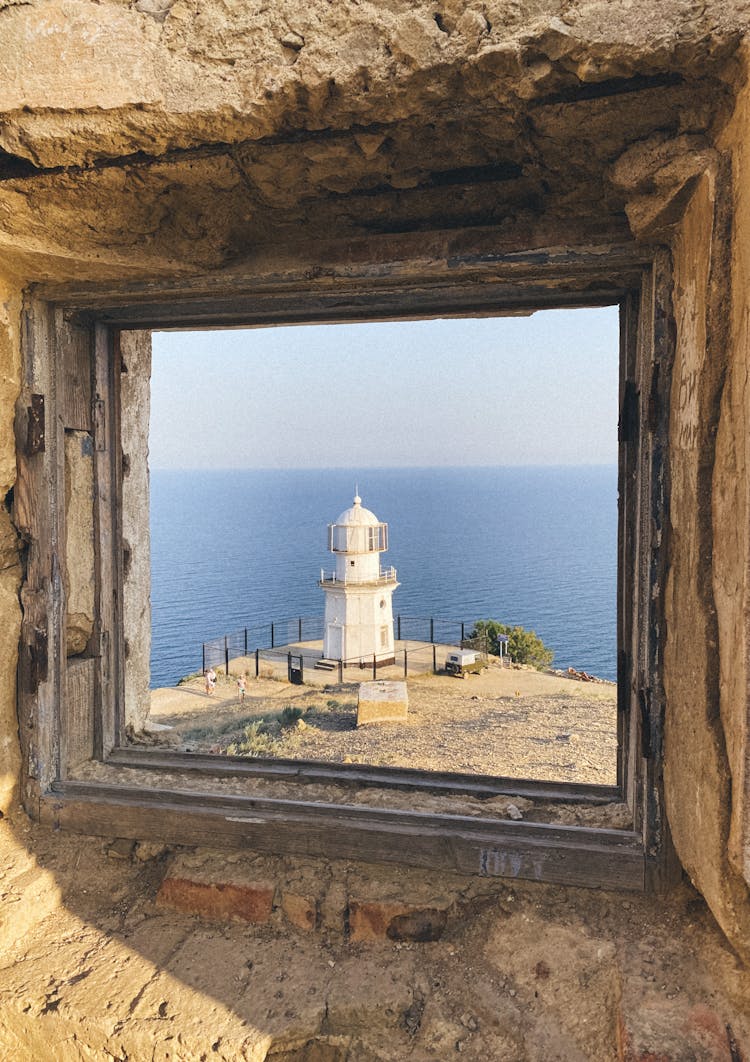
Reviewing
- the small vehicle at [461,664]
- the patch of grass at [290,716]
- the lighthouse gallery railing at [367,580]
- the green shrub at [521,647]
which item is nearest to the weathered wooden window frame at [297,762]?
the patch of grass at [290,716]

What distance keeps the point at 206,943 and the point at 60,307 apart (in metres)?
2.60

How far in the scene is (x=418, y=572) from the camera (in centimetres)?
6394

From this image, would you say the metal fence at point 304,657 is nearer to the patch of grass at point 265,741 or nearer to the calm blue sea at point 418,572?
the calm blue sea at point 418,572

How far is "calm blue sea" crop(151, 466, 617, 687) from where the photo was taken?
3922 centimetres

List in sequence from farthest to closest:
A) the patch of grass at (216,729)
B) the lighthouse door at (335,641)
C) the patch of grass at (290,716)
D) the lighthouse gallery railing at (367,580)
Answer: the lighthouse door at (335,641), the lighthouse gallery railing at (367,580), the patch of grass at (290,716), the patch of grass at (216,729)

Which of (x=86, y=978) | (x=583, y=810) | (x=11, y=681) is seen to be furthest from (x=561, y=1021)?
(x=11, y=681)

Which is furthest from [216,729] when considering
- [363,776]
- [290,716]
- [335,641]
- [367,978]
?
[335,641]

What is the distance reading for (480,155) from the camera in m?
2.19

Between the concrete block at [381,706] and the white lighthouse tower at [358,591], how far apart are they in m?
8.81

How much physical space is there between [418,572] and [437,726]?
52639 mm

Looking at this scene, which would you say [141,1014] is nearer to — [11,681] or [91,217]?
[11,681]

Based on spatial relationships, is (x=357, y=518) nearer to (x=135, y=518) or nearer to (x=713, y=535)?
(x=135, y=518)

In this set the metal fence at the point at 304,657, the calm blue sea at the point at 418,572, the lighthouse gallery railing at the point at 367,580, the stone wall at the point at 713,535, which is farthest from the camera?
the calm blue sea at the point at 418,572

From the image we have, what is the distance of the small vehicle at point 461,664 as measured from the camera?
1891 cm
